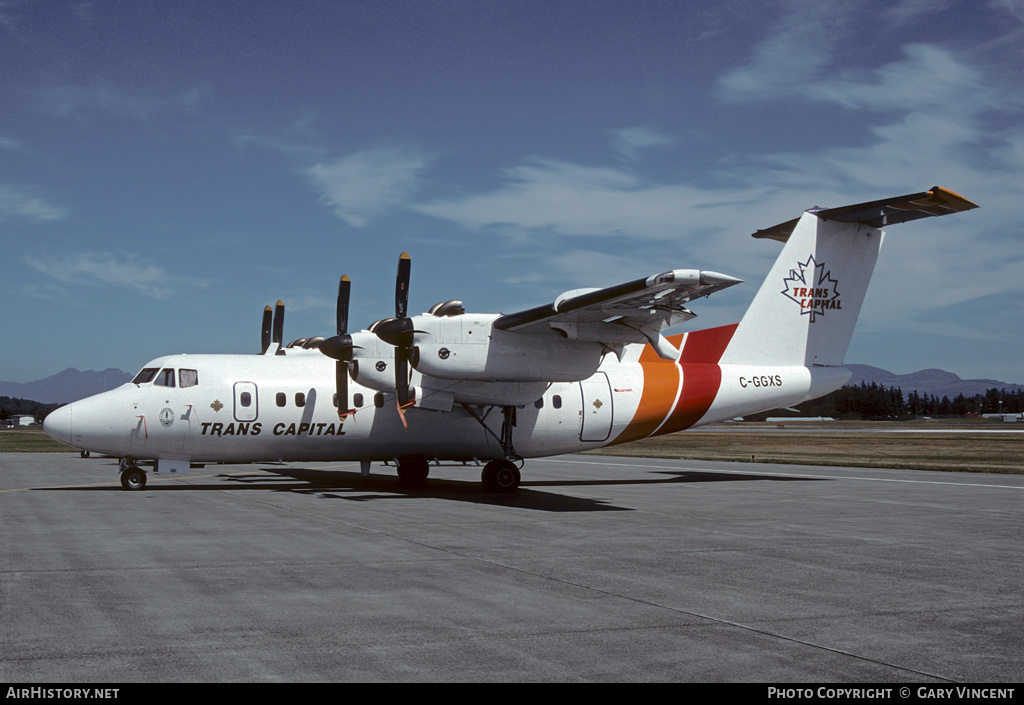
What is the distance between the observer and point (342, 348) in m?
19.4

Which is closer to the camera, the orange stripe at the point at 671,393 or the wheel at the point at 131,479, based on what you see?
the wheel at the point at 131,479

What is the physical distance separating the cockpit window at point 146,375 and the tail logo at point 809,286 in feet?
52.9

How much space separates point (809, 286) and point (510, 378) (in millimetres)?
9671

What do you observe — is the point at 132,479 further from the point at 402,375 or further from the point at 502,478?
the point at 502,478

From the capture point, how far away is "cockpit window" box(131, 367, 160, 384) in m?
20.3

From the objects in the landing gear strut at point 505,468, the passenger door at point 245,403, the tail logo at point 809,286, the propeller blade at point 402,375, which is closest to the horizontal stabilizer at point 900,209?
the tail logo at point 809,286

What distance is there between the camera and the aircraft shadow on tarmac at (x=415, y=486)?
61.0 feet

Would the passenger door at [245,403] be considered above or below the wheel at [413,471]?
above

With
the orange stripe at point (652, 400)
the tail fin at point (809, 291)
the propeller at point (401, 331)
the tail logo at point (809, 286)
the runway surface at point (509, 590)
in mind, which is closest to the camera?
the runway surface at point (509, 590)

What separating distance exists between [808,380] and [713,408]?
115 inches

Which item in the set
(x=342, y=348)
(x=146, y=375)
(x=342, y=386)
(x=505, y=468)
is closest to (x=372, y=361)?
(x=342, y=348)

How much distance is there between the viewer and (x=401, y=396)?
18.9 meters

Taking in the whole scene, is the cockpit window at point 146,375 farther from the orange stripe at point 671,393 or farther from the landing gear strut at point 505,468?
the orange stripe at point 671,393
